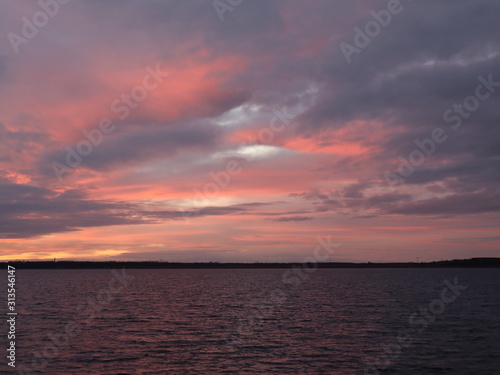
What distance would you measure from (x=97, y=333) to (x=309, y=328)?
29.1 meters

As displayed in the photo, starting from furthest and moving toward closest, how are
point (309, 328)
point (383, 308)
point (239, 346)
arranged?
point (383, 308) → point (309, 328) → point (239, 346)

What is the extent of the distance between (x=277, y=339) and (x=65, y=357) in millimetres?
24477

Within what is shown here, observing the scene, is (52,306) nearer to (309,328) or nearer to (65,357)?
(65,357)

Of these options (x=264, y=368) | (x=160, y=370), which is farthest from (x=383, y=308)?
(x=160, y=370)

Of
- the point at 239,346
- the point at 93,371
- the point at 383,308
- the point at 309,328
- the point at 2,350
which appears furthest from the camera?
the point at 383,308

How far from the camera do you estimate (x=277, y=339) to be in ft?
175

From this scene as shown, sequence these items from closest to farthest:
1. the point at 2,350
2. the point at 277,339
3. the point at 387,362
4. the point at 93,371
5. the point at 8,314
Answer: the point at 93,371, the point at 387,362, the point at 2,350, the point at 277,339, the point at 8,314

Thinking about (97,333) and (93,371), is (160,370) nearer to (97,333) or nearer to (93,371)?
(93,371)

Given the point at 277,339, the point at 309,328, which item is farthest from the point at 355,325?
the point at 277,339

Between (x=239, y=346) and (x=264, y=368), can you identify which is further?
(x=239, y=346)

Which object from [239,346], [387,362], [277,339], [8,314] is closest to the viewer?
[387,362]

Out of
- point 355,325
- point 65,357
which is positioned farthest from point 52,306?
point 355,325

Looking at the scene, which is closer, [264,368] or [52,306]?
[264,368]

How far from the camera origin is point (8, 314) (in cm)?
7425
